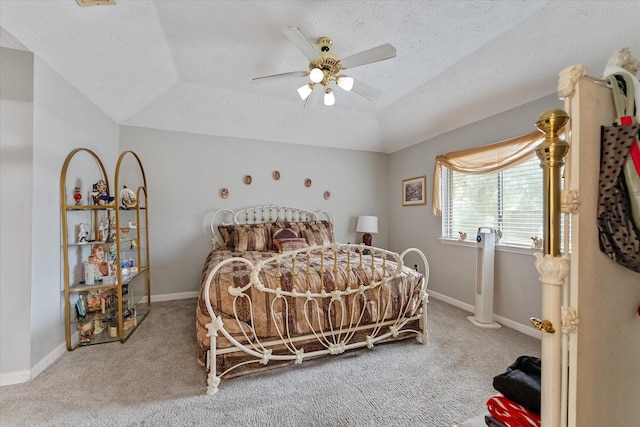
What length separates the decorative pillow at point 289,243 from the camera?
3385 millimetres

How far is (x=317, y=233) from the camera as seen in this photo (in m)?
3.89

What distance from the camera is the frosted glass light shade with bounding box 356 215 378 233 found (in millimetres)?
4398

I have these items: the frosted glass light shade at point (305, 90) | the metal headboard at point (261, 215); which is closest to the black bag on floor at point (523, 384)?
the frosted glass light shade at point (305, 90)

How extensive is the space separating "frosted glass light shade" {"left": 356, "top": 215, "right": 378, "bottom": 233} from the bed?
1840 mm

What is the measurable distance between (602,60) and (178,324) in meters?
4.69

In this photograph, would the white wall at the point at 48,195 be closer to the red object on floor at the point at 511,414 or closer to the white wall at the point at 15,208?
the white wall at the point at 15,208

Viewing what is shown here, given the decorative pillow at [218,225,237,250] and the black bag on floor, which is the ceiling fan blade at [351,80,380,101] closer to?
the black bag on floor

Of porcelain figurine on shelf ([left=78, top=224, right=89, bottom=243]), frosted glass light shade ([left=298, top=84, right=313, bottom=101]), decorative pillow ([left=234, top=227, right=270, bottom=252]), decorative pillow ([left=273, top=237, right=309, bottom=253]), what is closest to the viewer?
frosted glass light shade ([left=298, top=84, right=313, bottom=101])

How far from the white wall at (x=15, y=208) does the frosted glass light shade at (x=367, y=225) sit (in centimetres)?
386

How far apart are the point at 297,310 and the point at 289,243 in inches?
58.7

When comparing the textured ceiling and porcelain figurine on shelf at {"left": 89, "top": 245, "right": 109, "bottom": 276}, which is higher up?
the textured ceiling

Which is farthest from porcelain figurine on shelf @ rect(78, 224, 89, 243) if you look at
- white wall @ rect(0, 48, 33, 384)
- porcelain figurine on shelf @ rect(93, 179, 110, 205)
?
white wall @ rect(0, 48, 33, 384)

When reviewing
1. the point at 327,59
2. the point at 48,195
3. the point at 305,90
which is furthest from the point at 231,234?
the point at 327,59

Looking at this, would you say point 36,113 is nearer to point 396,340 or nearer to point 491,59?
point 396,340
